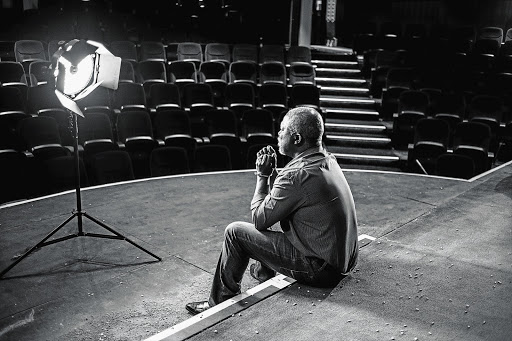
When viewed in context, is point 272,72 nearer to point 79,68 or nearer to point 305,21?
point 305,21

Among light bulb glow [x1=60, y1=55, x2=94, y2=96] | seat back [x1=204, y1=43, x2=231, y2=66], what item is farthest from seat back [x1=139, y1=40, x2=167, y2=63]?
light bulb glow [x1=60, y1=55, x2=94, y2=96]

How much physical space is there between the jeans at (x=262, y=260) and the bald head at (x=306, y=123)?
0.40 meters

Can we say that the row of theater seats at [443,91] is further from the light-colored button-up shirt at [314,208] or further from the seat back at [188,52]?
the light-colored button-up shirt at [314,208]

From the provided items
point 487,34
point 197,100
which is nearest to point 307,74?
point 197,100

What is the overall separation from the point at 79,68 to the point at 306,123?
1306 millimetres

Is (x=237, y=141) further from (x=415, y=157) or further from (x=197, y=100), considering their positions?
(x=415, y=157)

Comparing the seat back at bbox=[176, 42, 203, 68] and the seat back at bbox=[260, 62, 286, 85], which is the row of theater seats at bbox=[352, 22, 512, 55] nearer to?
the seat back at bbox=[260, 62, 286, 85]

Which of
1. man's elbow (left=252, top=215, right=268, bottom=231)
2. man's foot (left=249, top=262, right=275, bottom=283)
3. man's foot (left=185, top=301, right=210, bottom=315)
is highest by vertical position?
man's elbow (left=252, top=215, right=268, bottom=231)

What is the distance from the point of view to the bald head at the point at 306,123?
73.5 inches

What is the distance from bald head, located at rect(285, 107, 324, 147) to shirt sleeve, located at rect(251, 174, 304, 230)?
6.6 inches

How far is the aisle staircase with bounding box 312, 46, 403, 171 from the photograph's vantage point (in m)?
5.53

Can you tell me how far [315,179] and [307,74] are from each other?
4.90 meters

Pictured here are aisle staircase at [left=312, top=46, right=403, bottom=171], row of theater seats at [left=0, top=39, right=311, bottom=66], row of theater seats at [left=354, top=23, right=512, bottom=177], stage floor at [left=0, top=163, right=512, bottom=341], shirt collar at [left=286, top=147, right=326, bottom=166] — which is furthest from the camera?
row of theater seats at [left=0, top=39, right=311, bottom=66]

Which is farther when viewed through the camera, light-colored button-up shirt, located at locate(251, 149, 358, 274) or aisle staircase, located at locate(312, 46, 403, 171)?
aisle staircase, located at locate(312, 46, 403, 171)
